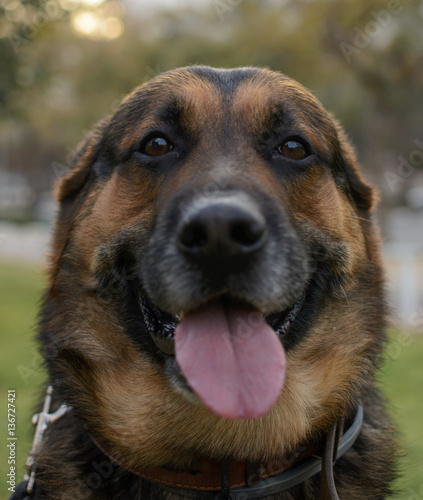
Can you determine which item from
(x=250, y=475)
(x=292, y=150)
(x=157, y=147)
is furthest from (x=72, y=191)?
(x=250, y=475)

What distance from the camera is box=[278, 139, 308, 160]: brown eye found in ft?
10.5

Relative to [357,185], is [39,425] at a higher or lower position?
lower

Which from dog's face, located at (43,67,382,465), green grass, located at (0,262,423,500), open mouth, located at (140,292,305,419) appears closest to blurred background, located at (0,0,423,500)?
green grass, located at (0,262,423,500)

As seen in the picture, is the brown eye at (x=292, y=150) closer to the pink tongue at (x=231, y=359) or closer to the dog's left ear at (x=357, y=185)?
the dog's left ear at (x=357, y=185)

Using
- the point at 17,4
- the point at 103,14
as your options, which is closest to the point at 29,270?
the point at 103,14

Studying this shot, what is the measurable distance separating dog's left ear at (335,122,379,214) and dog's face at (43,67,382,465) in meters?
0.01

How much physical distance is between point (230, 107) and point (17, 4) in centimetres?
929

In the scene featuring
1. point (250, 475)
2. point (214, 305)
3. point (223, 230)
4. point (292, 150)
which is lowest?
point (250, 475)

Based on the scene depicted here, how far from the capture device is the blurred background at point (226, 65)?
8492mm

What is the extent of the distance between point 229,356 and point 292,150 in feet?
4.31

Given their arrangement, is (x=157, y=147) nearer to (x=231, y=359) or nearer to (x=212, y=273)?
(x=212, y=273)

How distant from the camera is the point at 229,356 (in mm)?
2506

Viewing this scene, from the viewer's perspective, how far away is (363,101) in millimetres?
26500

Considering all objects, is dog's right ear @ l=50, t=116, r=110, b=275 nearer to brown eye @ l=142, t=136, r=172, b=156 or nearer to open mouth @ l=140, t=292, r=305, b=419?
brown eye @ l=142, t=136, r=172, b=156
